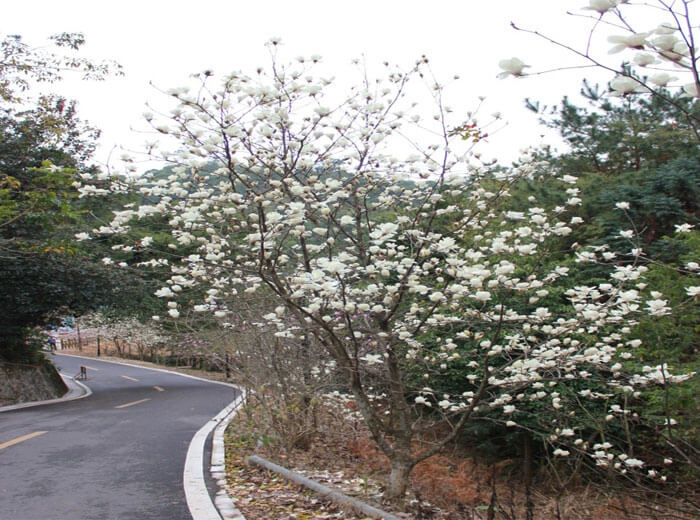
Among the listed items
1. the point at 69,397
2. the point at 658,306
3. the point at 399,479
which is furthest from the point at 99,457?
the point at 69,397

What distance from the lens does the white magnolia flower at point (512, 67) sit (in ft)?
6.06

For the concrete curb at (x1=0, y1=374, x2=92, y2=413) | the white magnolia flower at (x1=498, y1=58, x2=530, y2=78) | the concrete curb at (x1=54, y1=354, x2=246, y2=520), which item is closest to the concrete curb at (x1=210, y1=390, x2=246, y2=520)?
the concrete curb at (x1=54, y1=354, x2=246, y2=520)

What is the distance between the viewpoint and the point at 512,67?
1857 millimetres

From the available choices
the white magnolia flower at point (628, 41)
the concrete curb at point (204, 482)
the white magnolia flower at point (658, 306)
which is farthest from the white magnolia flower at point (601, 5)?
the concrete curb at point (204, 482)

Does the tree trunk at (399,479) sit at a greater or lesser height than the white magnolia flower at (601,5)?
lesser

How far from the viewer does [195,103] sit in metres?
5.10

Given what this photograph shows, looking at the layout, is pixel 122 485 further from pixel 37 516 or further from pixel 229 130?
pixel 229 130

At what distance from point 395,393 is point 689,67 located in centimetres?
473

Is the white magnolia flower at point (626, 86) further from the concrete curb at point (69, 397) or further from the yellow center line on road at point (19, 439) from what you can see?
the concrete curb at point (69, 397)

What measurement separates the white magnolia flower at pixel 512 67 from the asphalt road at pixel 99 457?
16.9ft

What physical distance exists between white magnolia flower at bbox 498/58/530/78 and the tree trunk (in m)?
4.72

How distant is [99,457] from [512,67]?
28.4ft

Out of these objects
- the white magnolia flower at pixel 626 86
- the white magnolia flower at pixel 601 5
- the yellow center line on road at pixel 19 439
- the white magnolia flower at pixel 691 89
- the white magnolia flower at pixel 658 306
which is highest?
the white magnolia flower at pixel 601 5

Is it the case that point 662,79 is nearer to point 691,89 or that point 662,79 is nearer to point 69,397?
point 691,89
